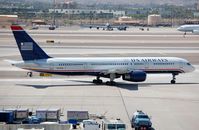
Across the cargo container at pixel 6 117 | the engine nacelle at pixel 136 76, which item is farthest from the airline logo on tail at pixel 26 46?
the cargo container at pixel 6 117

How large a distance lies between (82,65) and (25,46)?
707cm

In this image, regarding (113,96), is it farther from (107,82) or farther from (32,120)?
(32,120)

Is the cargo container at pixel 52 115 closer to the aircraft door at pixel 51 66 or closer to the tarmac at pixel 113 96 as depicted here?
the tarmac at pixel 113 96

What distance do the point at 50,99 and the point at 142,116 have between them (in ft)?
49.9

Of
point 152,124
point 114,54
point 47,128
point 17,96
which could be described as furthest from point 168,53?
point 47,128

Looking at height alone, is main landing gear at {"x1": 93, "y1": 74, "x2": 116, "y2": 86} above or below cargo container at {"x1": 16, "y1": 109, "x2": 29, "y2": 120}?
below

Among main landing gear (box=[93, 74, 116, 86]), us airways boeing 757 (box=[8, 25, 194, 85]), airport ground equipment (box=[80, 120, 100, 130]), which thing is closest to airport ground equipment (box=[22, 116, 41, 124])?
airport ground equipment (box=[80, 120, 100, 130])

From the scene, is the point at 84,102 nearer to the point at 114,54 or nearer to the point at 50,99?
the point at 50,99

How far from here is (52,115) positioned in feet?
163

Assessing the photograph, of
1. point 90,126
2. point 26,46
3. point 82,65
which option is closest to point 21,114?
Answer: point 90,126

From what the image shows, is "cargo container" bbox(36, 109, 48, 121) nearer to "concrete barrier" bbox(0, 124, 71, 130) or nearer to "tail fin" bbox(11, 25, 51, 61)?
"concrete barrier" bbox(0, 124, 71, 130)

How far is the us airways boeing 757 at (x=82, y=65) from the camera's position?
70.4m

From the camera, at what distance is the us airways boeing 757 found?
70.4 m

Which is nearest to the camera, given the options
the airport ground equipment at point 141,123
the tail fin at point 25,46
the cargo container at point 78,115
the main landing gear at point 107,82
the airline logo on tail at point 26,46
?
the airport ground equipment at point 141,123
